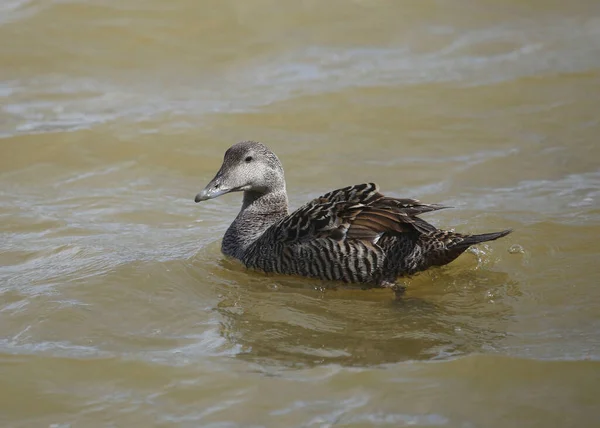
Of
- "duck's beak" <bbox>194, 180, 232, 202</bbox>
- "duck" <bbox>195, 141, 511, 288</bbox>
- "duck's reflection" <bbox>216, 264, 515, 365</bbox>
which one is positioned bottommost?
"duck's reflection" <bbox>216, 264, 515, 365</bbox>

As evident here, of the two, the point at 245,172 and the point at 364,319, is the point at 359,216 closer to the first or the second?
the point at 364,319

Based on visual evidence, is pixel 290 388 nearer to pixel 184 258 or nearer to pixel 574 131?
pixel 184 258

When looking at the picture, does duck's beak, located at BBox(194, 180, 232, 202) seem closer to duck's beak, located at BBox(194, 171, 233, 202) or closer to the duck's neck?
duck's beak, located at BBox(194, 171, 233, 202)

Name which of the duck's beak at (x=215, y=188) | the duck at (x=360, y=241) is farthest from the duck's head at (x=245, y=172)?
the duck at (x=360, y=241)

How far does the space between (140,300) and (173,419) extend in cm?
161

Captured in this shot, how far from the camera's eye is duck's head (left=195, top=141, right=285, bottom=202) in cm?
710

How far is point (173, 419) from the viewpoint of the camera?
16.2ft

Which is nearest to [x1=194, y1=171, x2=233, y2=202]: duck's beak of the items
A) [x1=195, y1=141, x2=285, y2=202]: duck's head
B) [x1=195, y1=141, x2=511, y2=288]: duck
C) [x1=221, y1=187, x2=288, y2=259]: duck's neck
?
[x1=195, y1=141, x2=285, y2=202]: duck's head

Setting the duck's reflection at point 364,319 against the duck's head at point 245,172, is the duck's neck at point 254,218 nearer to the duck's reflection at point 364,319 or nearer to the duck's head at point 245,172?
the duck's head at point 245,172

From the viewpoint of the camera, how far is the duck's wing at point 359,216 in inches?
250

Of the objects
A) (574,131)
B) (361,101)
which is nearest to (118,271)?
(361,101)

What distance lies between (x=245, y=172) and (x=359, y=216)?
3.85 feet

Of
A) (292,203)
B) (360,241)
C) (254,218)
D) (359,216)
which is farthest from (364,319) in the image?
(292,203)

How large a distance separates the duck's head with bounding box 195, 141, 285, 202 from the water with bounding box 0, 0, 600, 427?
580mm
